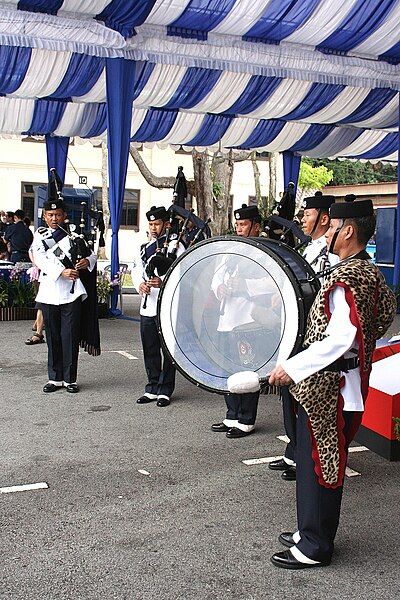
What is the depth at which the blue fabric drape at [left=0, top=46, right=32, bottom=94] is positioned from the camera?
31.0ft

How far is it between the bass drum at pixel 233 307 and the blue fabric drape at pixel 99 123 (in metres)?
9.55

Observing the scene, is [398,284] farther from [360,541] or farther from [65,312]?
[360,541]

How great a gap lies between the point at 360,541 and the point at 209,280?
1.50 metres

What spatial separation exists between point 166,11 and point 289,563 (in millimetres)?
7470

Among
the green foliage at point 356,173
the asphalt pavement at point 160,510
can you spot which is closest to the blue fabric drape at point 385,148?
the asphalt pavement at point 160,510

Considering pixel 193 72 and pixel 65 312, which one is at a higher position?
pixel 193 72

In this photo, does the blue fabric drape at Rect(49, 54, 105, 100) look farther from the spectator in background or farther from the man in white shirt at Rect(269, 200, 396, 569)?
the man in white shirt at Rect(269, 200, 396, 569)

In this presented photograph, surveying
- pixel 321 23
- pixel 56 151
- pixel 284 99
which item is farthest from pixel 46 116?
pixel 321 23

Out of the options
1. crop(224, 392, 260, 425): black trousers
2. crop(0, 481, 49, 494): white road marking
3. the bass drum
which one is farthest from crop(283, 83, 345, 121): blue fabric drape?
crop(0, 481, 49, 494): white road marking

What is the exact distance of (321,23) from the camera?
9508mm

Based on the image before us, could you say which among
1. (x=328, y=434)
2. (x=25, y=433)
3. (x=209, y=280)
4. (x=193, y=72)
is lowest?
(x=25, y=433)

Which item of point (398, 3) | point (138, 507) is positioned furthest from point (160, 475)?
point (398, 3)

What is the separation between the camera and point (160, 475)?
419 centimetres

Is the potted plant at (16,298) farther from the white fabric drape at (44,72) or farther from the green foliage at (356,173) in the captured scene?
the green foliage at (356,173)
